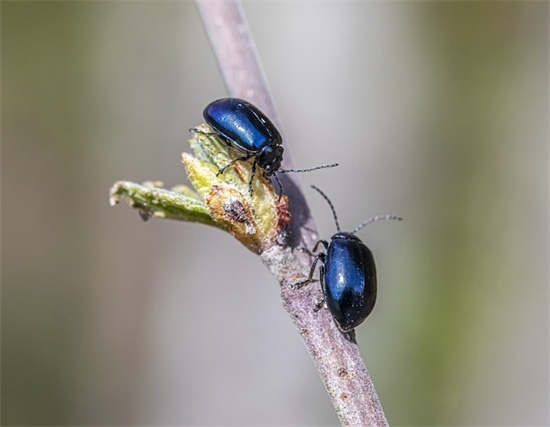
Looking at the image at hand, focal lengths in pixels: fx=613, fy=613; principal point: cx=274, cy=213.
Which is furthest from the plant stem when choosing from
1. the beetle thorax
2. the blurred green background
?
the blurred green background

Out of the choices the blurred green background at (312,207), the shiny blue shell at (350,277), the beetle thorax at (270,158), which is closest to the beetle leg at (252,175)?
the beetle thorax at (270,158)

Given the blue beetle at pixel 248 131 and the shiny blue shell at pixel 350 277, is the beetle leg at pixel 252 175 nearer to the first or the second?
the blue beetle at pixel 248 131

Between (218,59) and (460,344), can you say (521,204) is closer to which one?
(460,344)

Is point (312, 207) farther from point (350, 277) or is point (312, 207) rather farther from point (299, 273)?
point (299, 273)

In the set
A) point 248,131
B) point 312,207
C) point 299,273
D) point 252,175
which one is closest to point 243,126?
point 248,131

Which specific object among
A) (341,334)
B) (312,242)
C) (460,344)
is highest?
(460,344)

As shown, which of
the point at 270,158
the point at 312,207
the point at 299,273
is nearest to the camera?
the point at 299,273

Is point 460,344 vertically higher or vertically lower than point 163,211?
higher

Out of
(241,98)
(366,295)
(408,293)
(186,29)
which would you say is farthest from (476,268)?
(241,98)
